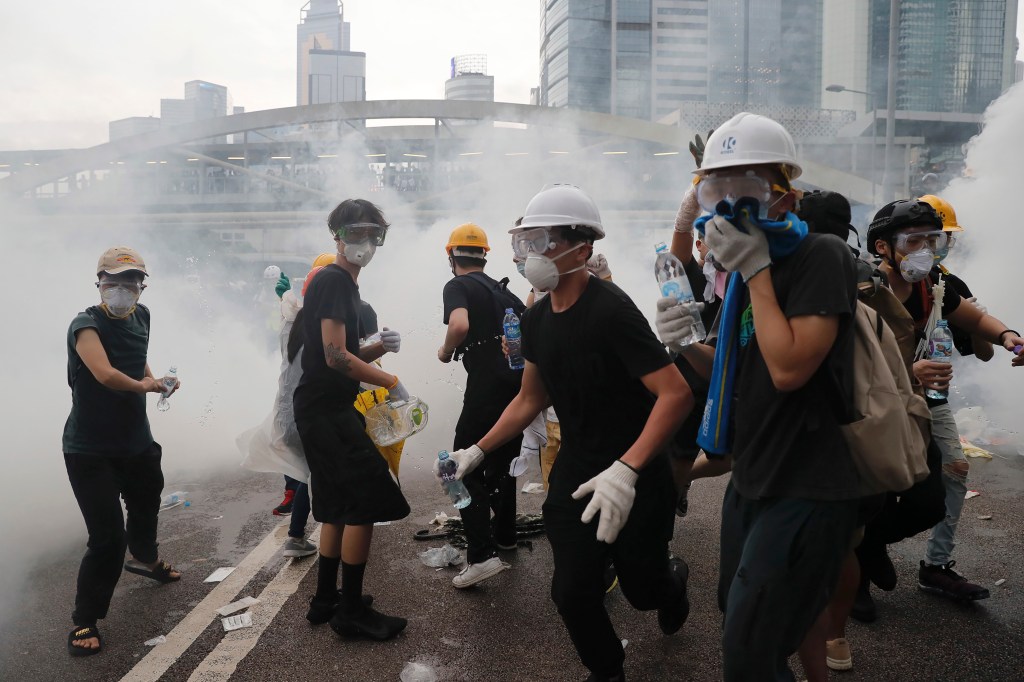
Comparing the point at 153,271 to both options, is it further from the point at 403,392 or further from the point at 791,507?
the point at 791,507

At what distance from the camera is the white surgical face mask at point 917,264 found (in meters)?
3.42

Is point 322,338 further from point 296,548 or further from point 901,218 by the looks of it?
point 901,218

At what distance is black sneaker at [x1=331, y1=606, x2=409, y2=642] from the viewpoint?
3.51m

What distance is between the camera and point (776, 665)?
211 cm

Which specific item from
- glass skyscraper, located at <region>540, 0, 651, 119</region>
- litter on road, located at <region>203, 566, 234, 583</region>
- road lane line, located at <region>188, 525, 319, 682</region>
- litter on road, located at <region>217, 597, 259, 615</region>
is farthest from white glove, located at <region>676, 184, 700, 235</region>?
glass skyscraper, located at <region>540, 0, 651, 119</region>

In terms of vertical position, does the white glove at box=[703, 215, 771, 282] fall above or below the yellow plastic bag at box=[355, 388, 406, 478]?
above

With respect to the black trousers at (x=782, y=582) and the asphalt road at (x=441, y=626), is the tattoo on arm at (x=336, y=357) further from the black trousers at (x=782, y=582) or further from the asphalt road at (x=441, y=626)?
the black trousers at (x=782, y=582)

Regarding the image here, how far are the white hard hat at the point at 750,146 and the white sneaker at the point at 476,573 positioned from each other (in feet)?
8.30

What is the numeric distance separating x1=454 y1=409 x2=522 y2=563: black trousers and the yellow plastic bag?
1.21 feet

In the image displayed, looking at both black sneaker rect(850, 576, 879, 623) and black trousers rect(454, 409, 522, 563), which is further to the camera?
black trousers rect(454, 409, 522, 563)

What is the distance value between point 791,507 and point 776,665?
40 centimetres

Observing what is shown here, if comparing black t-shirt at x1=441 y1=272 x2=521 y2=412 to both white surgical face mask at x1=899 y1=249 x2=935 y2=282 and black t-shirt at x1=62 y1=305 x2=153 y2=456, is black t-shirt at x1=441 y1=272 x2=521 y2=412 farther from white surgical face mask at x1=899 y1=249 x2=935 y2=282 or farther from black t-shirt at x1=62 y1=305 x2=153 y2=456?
white surgical face mask at x1=899 y1=249 x2=935 y2=282

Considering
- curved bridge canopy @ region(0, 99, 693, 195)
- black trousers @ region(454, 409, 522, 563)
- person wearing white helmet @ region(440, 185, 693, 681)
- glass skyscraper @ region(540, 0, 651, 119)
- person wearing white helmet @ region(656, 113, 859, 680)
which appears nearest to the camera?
person wearing white helmet @ region(656, 113, 859, 680)

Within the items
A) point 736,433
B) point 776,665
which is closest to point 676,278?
point 736,433
